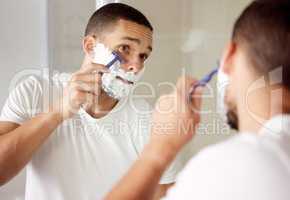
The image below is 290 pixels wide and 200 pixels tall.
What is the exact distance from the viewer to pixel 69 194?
0.79 meters

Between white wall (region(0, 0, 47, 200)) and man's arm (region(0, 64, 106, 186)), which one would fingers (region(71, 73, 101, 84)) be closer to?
man's arm (region(0, 64, 106, 186))

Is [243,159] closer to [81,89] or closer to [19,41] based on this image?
[81,89]

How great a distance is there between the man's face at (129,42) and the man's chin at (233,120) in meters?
0.31

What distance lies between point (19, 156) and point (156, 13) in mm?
431

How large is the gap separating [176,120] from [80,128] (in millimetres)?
361

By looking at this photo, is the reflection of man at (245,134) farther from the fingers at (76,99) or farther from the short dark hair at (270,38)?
A: the fingers at (76,99)

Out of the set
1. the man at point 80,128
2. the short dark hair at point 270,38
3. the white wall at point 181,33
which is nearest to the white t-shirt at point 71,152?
the man at point 80,128

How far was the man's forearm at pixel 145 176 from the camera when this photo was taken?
476 millimetres

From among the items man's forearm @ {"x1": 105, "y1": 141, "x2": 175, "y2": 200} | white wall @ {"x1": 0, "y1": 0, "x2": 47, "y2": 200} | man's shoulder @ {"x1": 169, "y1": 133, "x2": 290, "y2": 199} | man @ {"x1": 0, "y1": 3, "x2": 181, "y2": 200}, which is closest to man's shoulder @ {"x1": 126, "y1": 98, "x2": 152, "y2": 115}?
man @ {"x1": 0, "y1": 3, "x2": 181, "y2": 200}

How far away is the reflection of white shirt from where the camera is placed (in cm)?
39

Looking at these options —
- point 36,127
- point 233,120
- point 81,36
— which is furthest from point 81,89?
point 233,120

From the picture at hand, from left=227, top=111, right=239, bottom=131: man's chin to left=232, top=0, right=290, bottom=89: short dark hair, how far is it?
0.08 metres

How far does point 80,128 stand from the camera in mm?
820

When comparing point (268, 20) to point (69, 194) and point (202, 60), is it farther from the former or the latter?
point (69, 194)
